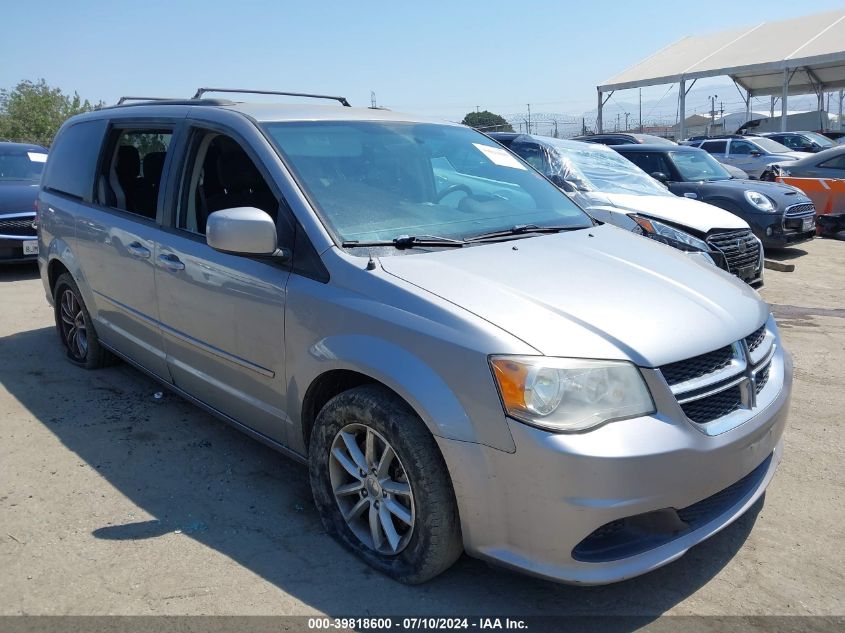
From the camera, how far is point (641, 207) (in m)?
7.80

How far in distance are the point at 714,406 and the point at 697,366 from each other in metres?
0.16

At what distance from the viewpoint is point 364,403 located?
289 cm

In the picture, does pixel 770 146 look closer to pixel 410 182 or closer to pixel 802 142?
pixel 802 142

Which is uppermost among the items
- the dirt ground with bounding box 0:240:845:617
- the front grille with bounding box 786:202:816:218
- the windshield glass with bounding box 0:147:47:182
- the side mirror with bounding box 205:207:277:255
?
the windshield glass with bounding box 0:147:47:182

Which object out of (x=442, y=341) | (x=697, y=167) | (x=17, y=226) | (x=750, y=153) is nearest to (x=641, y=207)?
(x=697, y=167)

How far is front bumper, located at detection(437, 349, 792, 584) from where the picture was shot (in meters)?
2.44

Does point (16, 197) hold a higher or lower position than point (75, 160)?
lower

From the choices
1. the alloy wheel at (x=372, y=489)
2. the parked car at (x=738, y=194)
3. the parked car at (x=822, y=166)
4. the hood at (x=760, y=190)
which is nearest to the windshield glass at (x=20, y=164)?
the parked car at (x=738, y=194)

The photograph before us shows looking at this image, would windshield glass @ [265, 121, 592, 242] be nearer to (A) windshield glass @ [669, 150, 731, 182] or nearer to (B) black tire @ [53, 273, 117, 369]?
(B) black tire @ [53, 273, 117, 369]

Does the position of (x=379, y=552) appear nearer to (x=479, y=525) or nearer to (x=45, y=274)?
(x=479, y=525)

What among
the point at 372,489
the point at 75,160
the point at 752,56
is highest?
the point at 752,56

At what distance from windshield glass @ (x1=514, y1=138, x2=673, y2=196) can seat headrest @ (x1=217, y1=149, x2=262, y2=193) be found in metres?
4.82

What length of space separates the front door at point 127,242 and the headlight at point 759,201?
27.2ft

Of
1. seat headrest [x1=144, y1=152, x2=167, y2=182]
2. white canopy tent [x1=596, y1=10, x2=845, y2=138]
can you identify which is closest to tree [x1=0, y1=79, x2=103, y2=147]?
white canopy tent [x1=596, y1=10, x2=845, y2=138]
